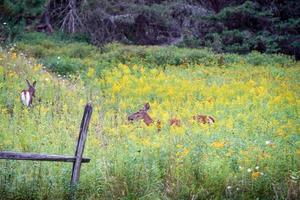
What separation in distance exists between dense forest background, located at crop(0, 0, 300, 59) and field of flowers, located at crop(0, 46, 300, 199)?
42.6 feet

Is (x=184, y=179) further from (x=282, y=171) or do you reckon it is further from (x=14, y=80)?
(x=14, y=80)

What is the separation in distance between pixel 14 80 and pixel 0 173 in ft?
18.7

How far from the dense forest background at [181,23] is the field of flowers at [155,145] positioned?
13.0 m

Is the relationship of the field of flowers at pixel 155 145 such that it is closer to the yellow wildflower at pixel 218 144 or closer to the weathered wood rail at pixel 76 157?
the yellow wildflower at pixel 218 144

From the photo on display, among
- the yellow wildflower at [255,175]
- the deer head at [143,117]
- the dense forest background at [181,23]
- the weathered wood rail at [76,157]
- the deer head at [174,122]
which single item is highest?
the weathered wood rail at [76,157]

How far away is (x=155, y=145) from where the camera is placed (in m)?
7.29

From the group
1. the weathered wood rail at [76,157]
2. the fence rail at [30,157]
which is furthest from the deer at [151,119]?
the fence rail at [30,157]

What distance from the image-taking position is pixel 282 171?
6863 mm

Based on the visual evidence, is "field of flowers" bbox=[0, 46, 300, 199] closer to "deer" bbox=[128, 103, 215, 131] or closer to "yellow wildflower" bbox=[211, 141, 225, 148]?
"yellow wildflower" bbox=[211, 141, 225, 148]

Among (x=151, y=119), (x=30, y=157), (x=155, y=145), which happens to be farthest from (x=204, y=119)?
(x=30, y=157)

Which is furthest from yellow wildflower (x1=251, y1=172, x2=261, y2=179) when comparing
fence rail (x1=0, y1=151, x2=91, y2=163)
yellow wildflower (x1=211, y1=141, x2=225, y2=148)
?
fence rail (x1=0, y1=151, x2=91, y2=163)

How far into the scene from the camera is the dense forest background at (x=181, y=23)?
81.0ft

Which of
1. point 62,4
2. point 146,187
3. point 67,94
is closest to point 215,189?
point 146,187

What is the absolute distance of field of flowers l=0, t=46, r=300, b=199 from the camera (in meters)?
6.47
